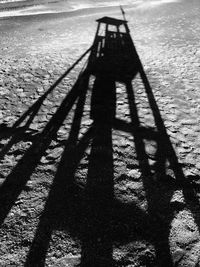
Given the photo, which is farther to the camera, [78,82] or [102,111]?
[78,82]

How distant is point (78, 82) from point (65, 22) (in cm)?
823

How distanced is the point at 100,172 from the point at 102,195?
1.54ft

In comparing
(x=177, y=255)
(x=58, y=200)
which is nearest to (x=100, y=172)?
(x=58, y=200)

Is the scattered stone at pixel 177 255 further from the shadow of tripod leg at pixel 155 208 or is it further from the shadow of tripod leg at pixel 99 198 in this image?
the shadow of tripod leg at pixel 99 198

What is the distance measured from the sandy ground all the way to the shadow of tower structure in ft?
0.04

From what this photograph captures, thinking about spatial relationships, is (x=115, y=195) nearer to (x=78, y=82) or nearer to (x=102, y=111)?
(x=102, y=111)

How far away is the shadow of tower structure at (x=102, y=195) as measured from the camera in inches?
115

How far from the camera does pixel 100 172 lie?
3.94m

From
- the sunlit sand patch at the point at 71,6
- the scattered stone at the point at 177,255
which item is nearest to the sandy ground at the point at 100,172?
the scattered stone at the point at 177,255

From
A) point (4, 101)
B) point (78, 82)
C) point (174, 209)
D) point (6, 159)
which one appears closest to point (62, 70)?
point (78, 82)

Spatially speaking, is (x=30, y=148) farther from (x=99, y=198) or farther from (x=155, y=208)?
(x=155, y=208)

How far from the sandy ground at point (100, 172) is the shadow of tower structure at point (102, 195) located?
0.04 ft

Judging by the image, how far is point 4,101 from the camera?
20.0 feet

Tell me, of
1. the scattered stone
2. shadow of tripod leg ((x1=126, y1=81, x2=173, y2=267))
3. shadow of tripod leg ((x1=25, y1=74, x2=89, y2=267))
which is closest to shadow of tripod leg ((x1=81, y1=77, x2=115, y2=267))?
shadow of tripod leg ((x1=25, y1=74, x2=89, y2=267))
